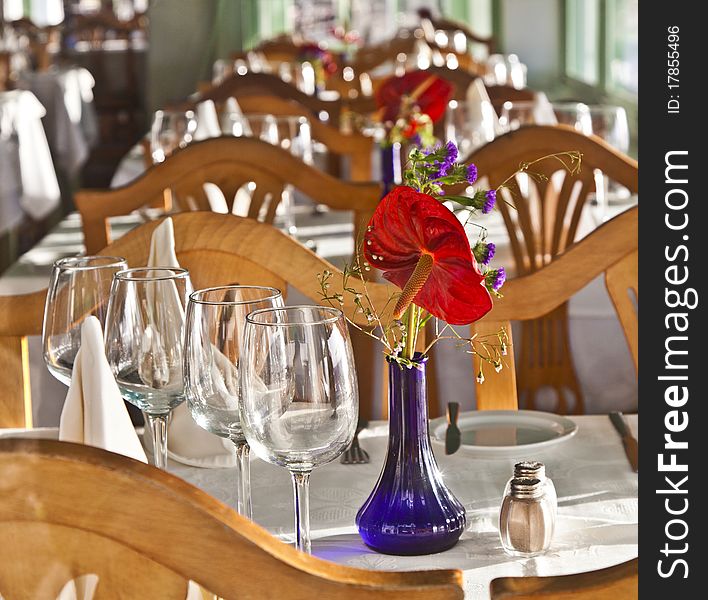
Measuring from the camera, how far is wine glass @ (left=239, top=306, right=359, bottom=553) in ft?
2.27

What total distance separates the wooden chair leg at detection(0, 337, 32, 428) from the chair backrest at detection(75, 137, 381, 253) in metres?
0.57

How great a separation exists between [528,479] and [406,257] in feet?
0.66

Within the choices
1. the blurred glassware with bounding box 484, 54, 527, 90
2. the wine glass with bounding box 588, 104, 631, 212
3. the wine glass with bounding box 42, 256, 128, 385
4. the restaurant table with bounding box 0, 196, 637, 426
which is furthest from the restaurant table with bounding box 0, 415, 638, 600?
the blurred glassware with bounding box 484, 54, 527, 90

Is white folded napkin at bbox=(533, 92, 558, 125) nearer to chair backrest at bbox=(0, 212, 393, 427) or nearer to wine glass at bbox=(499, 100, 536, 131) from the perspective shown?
wine glass at bbox=(499, 100, 536, 131)

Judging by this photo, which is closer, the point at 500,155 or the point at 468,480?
Result: the point at 468,480

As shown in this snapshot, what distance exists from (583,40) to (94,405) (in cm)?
789

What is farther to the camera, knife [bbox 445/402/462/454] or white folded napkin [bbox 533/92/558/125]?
white folded napkin [bbox 533/92/558/125]

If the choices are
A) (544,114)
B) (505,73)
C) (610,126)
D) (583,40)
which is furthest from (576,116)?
(583,40)

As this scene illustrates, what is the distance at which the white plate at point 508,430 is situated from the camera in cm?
106

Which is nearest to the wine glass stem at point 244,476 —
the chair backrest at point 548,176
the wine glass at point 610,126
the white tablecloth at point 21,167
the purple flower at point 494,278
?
the purple flower at point 494,278

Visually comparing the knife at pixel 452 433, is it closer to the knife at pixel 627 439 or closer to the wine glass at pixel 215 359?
the knife at pixel 627 439

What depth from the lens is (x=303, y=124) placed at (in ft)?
7.88
